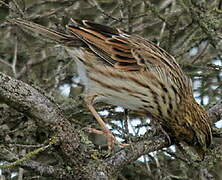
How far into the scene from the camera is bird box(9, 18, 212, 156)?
13.4 ft

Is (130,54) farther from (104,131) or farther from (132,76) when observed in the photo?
(104,131)

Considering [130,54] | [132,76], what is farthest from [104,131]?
[130,54]

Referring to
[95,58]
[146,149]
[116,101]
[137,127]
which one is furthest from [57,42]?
[146,149]

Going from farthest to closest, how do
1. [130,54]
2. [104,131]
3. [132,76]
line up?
1. [130,54]
2. [132,76]
3. [104,131]

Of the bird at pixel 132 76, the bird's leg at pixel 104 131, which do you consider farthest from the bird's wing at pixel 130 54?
the bird's leg at pixel 104 131

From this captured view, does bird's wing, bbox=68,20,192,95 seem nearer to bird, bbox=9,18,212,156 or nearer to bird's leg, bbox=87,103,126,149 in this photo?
bird, bbox=9,18,212,156

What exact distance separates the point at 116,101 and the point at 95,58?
44 cm

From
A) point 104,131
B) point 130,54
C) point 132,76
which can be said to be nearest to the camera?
point 104,131

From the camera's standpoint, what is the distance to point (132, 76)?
164 inches

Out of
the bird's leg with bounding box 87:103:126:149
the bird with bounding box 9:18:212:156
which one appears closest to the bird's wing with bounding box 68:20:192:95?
the bird with bounding box 9:18:212:156

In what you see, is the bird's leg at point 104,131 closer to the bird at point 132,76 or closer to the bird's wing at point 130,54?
the bird at point 132,76

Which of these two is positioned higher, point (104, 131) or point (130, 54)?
point (130, 54)

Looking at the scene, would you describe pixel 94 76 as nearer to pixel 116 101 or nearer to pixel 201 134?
pixel 116 101

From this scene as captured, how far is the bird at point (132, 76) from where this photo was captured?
4086mm
